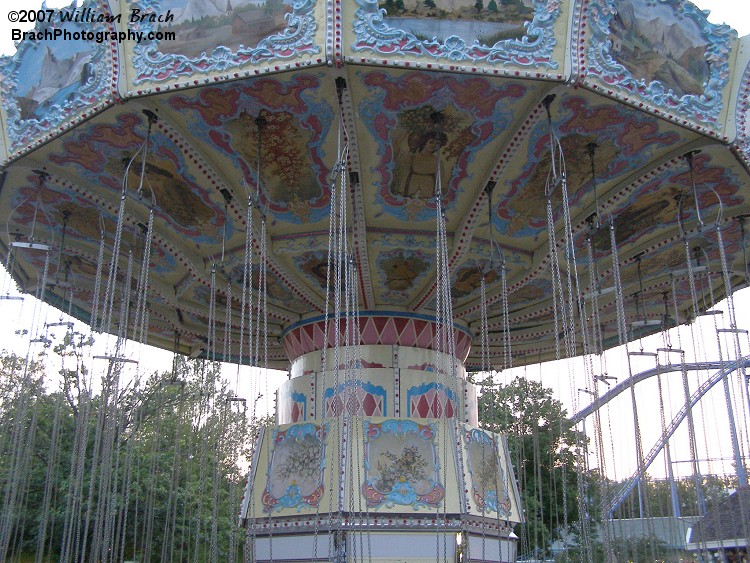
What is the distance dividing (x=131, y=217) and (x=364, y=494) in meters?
4.88

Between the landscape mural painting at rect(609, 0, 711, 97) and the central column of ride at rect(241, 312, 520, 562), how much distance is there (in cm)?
399

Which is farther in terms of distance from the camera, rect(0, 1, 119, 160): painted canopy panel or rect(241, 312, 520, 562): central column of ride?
rect(241, 312, 520, 562): central column of ride

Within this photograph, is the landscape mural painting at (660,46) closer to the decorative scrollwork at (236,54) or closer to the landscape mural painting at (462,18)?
the landscape mural painting at (462,18)

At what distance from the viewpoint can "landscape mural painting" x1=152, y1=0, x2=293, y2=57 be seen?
7207mm

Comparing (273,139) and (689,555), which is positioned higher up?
(273,139)

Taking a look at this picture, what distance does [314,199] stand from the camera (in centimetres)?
984

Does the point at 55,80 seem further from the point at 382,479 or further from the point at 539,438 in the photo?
the point at 539,438

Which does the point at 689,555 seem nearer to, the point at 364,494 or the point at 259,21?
the point at 364,494

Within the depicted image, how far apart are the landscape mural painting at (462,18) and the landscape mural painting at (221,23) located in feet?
3.56

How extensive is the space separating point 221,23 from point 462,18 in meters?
2.39

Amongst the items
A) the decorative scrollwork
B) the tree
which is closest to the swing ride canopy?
the decorative scrollwork

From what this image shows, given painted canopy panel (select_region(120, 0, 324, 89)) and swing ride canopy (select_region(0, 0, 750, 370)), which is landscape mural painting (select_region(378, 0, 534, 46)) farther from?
painted canopy panel (select_region(120, 0, 324, 89))

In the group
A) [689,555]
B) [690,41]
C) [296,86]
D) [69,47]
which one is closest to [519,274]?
[690,41]

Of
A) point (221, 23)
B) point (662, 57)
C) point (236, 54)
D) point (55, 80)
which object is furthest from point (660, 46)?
point (55, 80)
